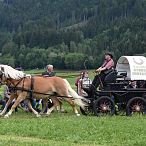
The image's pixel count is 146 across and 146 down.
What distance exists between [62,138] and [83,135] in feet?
2.08

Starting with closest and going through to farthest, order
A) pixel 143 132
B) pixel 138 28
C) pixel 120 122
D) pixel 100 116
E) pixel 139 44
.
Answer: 1. pixel 143 132
2. pixel 120 122
3. pixel 100 116
4. pixel 139 44
5. pixel 138 28

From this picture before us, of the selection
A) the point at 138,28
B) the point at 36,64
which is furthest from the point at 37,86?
the point at 138,28

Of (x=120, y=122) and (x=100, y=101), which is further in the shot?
(x=100, y=101)

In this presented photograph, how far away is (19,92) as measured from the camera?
16828 millimetres

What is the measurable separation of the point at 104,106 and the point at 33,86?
280 cm

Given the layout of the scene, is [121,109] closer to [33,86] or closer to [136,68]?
[136,68]

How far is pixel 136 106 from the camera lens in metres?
16.7

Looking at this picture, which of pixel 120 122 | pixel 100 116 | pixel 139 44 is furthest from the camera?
pixel 139 44

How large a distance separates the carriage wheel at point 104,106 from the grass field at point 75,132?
6.05ft

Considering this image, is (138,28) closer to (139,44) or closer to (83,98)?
(139,44)

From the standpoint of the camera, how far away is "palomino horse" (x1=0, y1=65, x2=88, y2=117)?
1686 centimetres

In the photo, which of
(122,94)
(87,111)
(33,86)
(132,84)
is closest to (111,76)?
(122,94)

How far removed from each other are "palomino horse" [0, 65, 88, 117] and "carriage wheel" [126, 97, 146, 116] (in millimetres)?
1695

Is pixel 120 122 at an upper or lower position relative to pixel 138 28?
lower
